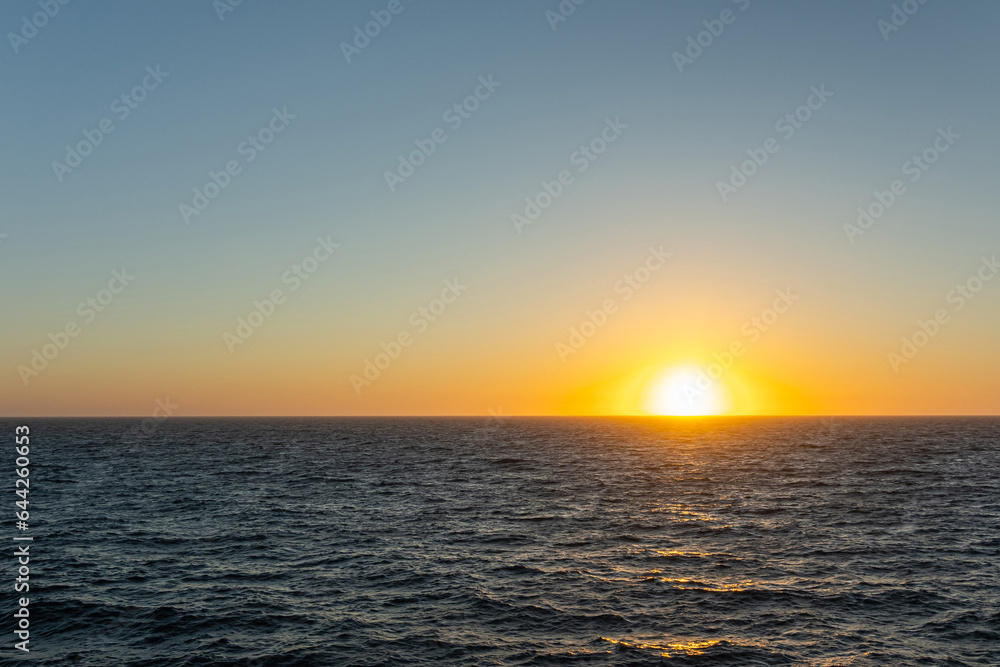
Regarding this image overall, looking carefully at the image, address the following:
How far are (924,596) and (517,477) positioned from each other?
42823mm

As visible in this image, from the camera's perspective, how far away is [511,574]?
94.6 ft

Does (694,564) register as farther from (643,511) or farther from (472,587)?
(643,511)

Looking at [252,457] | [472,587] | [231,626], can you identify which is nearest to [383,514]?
[472,587]

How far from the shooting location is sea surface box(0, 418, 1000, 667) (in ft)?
68.7

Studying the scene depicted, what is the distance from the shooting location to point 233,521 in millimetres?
40750

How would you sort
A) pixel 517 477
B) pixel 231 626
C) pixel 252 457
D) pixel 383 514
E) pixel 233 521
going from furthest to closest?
pixel 252 457, pixel 517 477, pixel 383 514, pixel 233 521, pixel 231 626

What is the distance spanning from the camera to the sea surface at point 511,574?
68.7 ft

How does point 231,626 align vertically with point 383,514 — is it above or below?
below

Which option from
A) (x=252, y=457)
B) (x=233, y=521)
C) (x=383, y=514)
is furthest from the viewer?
(x=252, y=457)

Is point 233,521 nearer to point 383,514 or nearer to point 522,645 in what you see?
point 383,514

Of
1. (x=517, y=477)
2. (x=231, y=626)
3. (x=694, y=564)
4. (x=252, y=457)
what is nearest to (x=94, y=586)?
(x=231, y=626)

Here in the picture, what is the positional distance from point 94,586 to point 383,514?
19055mm

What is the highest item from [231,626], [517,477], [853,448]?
[853,448]

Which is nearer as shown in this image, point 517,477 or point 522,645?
point 522,645
